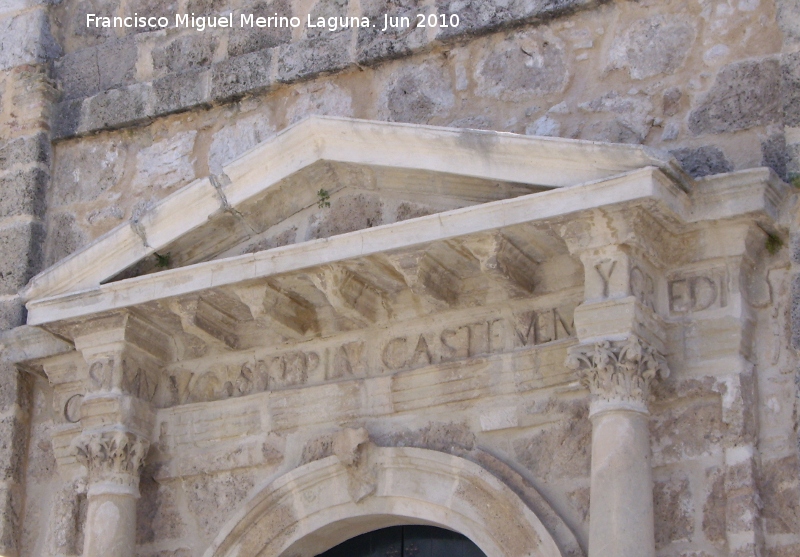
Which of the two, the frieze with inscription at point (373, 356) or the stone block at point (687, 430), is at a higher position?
the frieze with inscription at point (373, 356)

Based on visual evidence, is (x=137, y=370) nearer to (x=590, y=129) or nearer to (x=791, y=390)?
(x=590, y=129)

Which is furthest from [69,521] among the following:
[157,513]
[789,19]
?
[789,19]

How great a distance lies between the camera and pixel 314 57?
6.88 m

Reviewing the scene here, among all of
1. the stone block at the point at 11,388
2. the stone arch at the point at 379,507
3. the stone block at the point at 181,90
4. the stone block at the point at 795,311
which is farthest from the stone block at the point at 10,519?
the stone block at the point at 795,311

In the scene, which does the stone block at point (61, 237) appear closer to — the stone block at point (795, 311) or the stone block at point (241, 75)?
the stone block at point (241, 75)

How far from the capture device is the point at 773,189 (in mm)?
5496

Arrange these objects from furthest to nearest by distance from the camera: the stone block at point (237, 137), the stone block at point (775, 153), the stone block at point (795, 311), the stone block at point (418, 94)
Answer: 1. the stone block at point (237, 137)
2. the stone block at point (418, 94)
3. the stone block at point (775, 153)
4. the stone block at point (795, 311)

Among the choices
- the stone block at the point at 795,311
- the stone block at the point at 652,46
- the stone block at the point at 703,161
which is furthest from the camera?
the stone block at the point at 652,46

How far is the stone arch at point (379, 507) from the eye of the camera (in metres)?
5.65

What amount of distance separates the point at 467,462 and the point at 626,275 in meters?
0.98

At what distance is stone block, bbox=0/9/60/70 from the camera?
757 centimetres

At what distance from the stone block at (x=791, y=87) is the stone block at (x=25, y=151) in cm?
362

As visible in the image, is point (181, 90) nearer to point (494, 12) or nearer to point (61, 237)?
point (61, 237)

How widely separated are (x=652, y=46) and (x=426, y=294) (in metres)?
1.38
